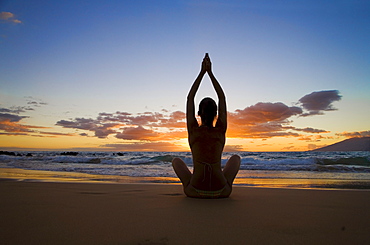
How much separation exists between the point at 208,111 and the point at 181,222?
4.66 ft

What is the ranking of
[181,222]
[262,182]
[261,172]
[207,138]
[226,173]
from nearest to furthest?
[181,222] → [207,138] → [226,173] → [262,182] → [261,172]

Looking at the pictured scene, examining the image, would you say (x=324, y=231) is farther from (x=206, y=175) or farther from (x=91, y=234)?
(x=91, y=234)

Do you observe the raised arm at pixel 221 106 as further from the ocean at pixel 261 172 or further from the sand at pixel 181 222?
the ocean at pixel 261 172

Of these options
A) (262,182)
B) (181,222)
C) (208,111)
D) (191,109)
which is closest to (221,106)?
(208,111)

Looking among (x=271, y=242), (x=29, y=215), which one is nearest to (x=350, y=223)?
(x=271, y=242)

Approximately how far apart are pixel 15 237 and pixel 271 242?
5.79 feet

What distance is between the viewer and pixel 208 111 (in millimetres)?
3205

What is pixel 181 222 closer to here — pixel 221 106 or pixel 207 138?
pixel 207 138

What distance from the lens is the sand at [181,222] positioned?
181 centimetres

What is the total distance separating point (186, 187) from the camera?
3.60 metres

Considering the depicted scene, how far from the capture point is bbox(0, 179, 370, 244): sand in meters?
1.81

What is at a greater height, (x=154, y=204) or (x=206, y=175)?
(x=206, y=175)

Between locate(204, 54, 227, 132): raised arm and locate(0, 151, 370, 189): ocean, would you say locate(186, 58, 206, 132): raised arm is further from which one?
locate(0, 151, 370, 189): ocean

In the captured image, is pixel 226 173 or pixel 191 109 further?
pixel 226 173
